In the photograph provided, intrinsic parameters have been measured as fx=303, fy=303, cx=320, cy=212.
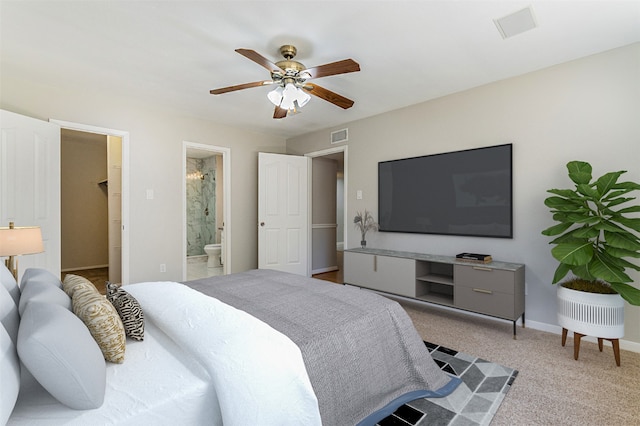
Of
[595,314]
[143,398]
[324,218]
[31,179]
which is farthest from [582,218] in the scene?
[31,179]

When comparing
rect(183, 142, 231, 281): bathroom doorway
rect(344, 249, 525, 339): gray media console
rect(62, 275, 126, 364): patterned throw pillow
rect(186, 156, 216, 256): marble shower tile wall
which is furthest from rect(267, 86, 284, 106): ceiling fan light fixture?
rect(186, 156, 216, 256): marble shower tile wall

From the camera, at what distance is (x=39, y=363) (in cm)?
90

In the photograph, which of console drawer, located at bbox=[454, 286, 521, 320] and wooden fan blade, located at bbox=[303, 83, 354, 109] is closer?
wooden fan blade, located at bbox=[303, 83, 354, 109]

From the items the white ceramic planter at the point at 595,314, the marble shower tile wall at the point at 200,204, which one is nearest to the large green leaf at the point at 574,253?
the white ceramic planter at the point at 595,314

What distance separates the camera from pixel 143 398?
1010mm

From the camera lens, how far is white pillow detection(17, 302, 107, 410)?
895mm

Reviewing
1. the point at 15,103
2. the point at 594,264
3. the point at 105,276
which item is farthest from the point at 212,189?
the point at 594,264

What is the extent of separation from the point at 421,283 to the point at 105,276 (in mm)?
5396

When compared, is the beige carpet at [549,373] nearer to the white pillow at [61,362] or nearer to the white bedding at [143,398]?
the white bedding at [143,398]

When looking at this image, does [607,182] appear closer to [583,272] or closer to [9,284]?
[583,272]

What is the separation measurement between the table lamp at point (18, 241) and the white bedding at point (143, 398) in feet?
4.22

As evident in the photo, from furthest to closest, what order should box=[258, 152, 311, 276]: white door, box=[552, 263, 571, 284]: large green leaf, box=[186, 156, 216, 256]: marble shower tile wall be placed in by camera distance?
box=[186, 156, 216, 256]: marble shower tile wall, box=[258, 152, 311, 276]: white door, box=[552, 263, 571, 284]: large green leaf

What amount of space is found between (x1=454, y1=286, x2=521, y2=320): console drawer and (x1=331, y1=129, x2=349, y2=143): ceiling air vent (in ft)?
8.71

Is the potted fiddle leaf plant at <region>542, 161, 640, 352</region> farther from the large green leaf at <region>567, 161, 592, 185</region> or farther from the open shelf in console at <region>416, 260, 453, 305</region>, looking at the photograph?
the open shelf in console at <region>416, 260, 453, 305</region>
